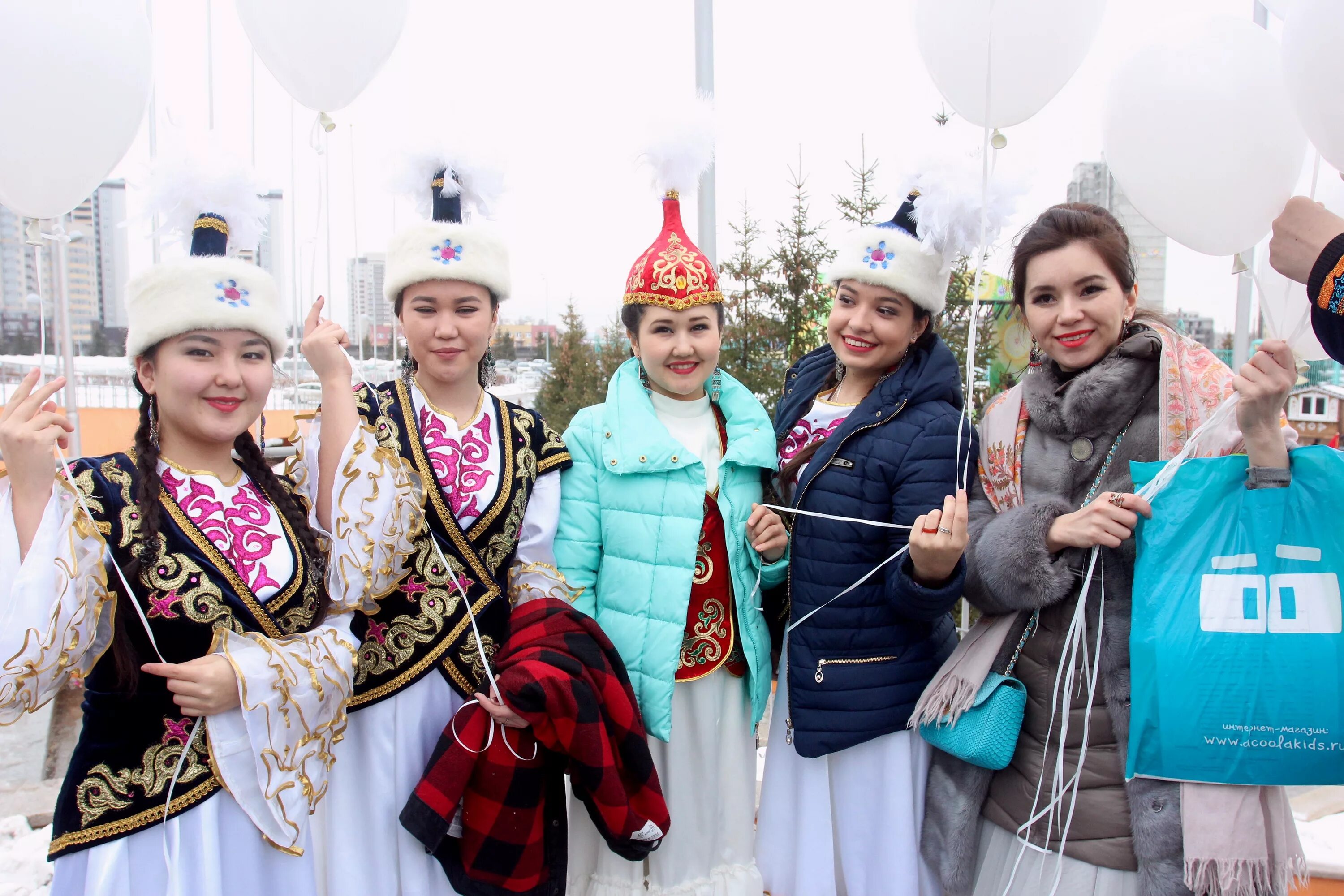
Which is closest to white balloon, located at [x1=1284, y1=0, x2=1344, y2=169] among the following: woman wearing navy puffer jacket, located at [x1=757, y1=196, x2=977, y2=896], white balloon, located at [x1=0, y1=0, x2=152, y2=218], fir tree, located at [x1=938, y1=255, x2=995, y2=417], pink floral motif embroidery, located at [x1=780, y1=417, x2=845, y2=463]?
woman wearing navy puffer jacket, located at [x1=757, y1=196, x2=977, y2=896]

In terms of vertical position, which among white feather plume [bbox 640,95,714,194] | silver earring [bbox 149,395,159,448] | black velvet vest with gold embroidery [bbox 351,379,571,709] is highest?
white feather plume [bbox 640,95,714,194]

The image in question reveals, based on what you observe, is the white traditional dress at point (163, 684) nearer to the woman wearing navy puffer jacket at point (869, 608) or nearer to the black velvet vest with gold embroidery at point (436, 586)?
the black velvet vest with gold embroidery at point (436, 586)

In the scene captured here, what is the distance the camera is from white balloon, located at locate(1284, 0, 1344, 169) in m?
1.58

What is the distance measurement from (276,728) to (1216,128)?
2326mm

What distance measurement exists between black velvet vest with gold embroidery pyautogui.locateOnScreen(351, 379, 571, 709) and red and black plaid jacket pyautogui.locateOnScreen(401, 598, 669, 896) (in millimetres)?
126

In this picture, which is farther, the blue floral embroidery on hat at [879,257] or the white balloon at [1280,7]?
the blue floral embroidery on hat at [879,257]

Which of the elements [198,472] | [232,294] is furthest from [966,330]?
[198,472]

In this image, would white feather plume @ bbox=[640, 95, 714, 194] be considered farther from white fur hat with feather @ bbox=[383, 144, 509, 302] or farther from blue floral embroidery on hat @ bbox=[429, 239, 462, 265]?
blue floral embroidery on hat @ bbox=[429, 239, 462, 265]

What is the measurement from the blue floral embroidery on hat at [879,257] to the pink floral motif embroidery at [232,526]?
5.53 ft

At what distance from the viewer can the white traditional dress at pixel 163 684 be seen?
5.09 feet

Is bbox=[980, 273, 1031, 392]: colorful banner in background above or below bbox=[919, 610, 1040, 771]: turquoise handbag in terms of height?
above

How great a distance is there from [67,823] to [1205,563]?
7.55 ft

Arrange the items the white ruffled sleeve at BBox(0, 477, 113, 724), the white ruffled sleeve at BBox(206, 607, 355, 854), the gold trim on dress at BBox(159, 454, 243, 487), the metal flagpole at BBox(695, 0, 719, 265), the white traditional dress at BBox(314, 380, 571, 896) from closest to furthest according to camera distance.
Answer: the white ruffled sleeve at BBox(0, 477, 113, 724), the white ruffled sleeve at BBox(206, 607, 355, 854), the gold trim on dress at BBox(159, 454, 243, 487), the white traditional dress at BBox(314, 380, 571, 896), the metal flagpole at BBox(695, 0, 719, 265)

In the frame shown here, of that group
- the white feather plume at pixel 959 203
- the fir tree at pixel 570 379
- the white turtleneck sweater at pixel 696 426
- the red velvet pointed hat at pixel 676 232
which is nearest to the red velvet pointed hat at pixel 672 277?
the red velvet pointed hat at pixel 676 232
